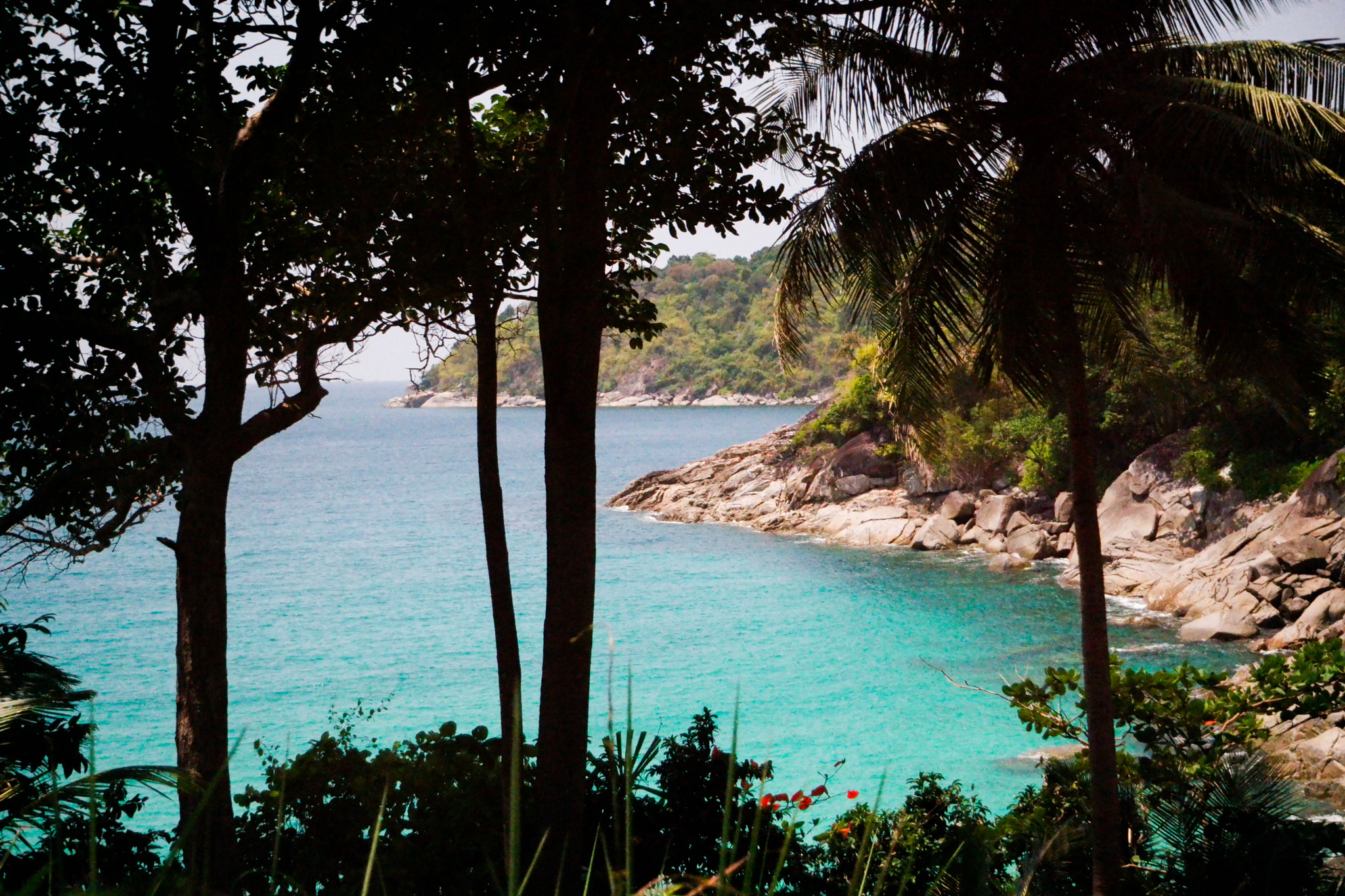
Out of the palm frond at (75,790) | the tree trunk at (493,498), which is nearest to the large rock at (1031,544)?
the tree trunk at (493,498)

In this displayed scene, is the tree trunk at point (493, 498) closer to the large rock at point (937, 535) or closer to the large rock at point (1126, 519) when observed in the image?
the large rock at point (1126, 519)

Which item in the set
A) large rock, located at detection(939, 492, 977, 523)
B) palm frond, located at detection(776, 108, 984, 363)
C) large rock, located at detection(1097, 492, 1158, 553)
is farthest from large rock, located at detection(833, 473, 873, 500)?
palm frond, located at detection(776, 108, 984, 363)

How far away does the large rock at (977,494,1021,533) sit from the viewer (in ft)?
104

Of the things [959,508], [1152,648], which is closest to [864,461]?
[959,508]

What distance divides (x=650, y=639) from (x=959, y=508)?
40.4 ft

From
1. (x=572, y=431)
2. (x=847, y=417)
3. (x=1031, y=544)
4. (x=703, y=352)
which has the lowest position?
(x=1031, y=544)

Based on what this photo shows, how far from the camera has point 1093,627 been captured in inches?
304

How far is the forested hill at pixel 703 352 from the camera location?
373 ft

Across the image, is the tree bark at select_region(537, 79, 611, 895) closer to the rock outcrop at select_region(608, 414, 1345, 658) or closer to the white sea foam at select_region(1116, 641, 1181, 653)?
the rock outcrop at select_region(608, 414, 1345, 658)

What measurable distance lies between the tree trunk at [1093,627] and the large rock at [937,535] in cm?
2500

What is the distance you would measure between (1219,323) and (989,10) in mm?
2703

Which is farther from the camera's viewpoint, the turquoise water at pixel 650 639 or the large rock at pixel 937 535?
the large rock at pixel 937 535

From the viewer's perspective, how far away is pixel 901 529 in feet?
112

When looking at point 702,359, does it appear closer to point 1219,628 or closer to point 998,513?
point 998,513
